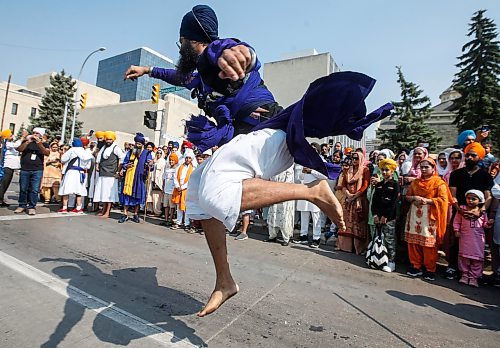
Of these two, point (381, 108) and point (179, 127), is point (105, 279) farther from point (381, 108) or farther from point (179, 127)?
point (179, 127)

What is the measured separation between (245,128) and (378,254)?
3.54 meters

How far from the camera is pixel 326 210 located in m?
1.85

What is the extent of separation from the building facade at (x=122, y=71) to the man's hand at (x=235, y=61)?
250 feet

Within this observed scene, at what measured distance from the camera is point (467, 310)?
3295 mm

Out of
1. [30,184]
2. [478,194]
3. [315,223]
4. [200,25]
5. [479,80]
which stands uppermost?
[479,80]

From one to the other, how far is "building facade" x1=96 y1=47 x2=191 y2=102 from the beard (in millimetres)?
75432

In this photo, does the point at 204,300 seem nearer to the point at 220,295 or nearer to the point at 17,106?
the point at 220,295

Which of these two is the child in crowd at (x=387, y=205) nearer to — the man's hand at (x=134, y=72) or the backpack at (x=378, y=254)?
the backpack at (x=378, y=254)

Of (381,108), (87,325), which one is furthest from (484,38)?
(87,325)

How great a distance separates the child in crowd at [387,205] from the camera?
16.0 ft

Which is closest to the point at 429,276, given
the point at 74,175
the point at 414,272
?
the point at 414,272

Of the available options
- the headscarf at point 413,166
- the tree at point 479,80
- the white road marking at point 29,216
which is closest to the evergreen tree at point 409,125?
the tree at point 479,80

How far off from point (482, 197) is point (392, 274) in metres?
1.62

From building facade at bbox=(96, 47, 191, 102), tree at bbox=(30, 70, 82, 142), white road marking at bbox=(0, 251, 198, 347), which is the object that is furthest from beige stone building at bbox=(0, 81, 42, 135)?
white road marking at bbox=(0, 251, 198, 347)
